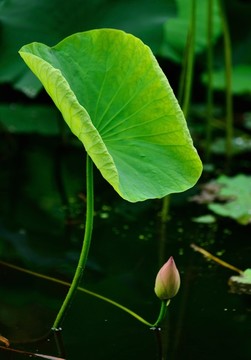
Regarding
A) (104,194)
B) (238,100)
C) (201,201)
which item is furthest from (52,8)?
(238,100)

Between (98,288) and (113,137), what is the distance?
1.15ft

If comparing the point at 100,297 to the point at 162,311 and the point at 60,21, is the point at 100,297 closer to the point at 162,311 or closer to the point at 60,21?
the point at 162,311

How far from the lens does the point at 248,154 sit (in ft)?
8.25

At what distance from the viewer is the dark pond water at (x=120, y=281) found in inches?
49.4

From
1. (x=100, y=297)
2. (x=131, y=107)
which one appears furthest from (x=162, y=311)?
(x=131, y=107)

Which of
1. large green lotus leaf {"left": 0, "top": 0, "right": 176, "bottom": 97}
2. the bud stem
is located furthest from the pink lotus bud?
large green lotus leaf {"left": 0, "top": 0, "right": 176, "bottom": 97}

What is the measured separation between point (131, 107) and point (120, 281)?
41cm

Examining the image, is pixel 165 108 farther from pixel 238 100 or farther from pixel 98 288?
pixel 238 100

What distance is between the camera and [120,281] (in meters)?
1.53

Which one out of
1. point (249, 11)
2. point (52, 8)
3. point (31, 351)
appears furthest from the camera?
point (249, 11)

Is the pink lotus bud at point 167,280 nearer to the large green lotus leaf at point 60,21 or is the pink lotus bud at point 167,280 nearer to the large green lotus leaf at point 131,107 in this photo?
the large green lotus leaf at point 131,107

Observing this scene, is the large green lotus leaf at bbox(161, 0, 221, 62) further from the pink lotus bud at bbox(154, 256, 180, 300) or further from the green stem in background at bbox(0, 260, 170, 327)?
the pink lotus bud at bbox(154, 256, 180, 300)

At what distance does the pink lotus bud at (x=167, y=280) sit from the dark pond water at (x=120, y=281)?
0.34ft

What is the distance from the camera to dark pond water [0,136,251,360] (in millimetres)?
1254
